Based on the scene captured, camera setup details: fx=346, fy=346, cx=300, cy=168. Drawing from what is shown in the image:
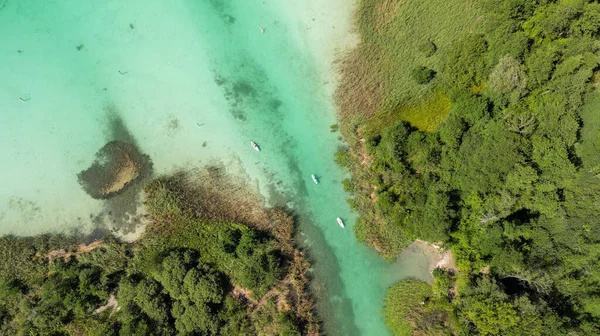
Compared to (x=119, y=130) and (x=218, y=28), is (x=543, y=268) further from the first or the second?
(x=119, y=130)

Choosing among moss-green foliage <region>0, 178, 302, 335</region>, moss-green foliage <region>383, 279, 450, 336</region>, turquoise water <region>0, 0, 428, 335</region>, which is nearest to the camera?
moss-green foliage <region>0, 178, 302, 335</region>

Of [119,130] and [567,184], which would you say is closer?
[567,184]

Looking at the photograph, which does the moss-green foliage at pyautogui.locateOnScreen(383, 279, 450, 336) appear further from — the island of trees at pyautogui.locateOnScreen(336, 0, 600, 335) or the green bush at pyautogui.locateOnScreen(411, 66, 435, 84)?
the green bush at pyautogui.locateOnScreen(411, 66, 435, 84)

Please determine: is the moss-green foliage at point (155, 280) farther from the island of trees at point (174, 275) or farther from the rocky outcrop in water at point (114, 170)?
the rocky outcrop in water at point (114, 170)

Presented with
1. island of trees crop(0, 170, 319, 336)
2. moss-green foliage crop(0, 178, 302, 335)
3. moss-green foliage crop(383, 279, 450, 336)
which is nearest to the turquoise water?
moss-green foliage crop(383, 279, 450, 336)

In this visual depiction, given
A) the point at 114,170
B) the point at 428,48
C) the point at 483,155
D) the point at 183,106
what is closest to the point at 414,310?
the point at 483,155

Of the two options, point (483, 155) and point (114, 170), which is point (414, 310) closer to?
point (483, 155)

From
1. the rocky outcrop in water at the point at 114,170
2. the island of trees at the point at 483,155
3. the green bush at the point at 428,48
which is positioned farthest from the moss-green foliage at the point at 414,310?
the rocky outcrop in water at the point at 114,170

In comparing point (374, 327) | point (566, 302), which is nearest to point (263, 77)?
point (374, 327)
